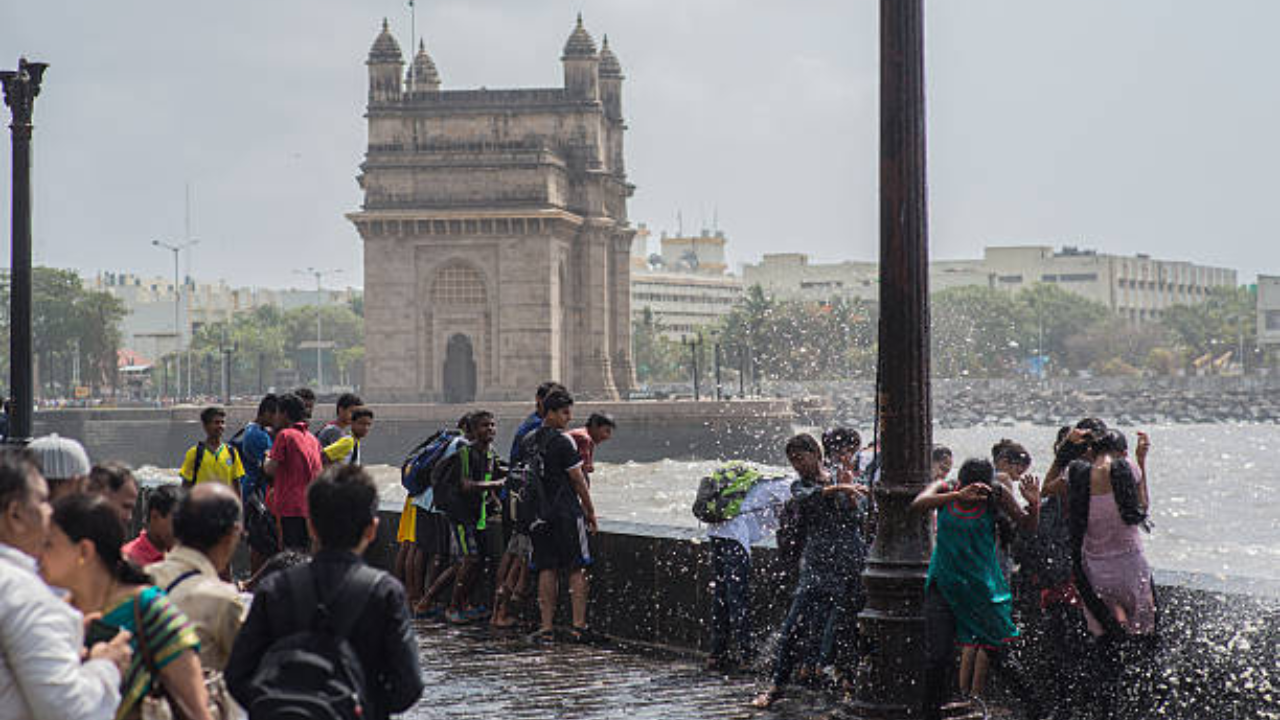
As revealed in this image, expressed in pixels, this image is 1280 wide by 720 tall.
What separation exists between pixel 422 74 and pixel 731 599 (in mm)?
85173

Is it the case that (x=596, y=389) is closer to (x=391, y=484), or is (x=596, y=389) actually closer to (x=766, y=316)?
(x=391, y=484)

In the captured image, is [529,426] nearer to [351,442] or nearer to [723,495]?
[351,442]

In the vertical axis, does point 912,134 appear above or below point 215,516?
above

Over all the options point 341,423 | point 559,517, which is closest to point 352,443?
point 341,423

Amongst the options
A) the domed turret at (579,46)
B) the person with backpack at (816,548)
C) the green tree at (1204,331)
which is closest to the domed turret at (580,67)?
the domed turret at (579,46)

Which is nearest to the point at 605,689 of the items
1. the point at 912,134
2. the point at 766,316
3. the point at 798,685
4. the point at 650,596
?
the point at 798,685

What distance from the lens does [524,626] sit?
12.8m

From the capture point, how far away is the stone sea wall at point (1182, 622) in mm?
8281

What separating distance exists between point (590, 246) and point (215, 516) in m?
83.4

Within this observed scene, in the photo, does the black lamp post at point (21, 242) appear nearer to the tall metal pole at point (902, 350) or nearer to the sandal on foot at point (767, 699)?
the sandal on foot at point (767, 699)

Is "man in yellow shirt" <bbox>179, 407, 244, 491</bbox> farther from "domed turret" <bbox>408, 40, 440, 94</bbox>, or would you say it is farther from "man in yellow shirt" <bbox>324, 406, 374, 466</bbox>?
"domed turret" <bbox>408, 40, 440, 94</bbox>

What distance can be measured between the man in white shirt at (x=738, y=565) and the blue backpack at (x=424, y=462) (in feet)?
9.01

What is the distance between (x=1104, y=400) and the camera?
163500 millimetres

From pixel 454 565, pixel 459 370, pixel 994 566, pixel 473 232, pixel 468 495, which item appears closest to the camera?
pixel 994 566
